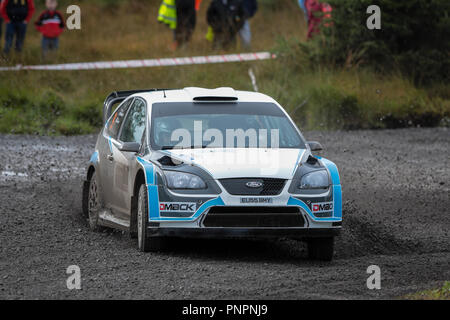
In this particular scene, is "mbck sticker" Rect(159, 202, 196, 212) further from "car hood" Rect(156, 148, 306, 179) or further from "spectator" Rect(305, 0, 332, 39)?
"spectator" Rect(305, 0, 332, 39)

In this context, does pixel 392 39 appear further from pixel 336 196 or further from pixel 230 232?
pixel 230 232

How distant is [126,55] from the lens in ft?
78.6

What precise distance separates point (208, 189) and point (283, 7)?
2944cm

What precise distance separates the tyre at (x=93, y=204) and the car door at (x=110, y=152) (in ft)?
0.58

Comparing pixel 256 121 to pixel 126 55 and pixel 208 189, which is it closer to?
pixel 208 189

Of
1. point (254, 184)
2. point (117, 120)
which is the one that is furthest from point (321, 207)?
point (117, 120)

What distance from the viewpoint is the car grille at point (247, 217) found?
924 cm

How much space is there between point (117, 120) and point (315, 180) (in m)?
3.06

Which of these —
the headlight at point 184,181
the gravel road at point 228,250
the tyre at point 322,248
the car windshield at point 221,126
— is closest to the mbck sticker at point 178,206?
the headlight at point 184,181

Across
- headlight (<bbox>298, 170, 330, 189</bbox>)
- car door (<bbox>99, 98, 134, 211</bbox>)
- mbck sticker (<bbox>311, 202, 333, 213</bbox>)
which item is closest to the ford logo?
headlight (<bbox>298, 170, 330, 189</bbox>)

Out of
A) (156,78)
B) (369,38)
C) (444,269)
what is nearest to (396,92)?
(369,38)

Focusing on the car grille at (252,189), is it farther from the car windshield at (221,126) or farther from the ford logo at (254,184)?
the car windshield at (221,126)

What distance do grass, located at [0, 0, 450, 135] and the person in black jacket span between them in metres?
0.35

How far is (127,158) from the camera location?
34.2 ft
